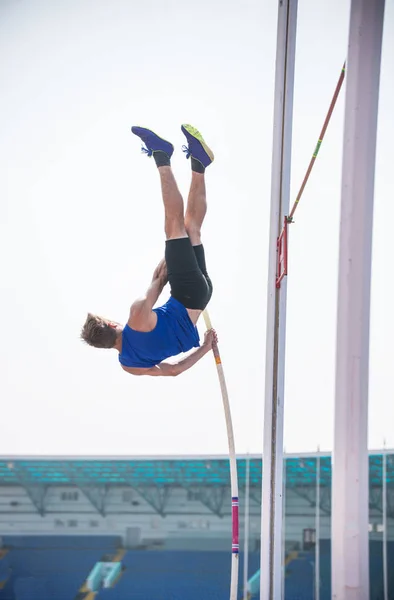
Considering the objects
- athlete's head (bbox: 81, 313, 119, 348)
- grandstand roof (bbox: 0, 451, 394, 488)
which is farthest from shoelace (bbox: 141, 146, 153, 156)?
grandstand roof (bbox: 0, 451, 394, 488)

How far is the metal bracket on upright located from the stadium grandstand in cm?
1040

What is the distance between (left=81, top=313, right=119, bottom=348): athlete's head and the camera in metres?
3.69

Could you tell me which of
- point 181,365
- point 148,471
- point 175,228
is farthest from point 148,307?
point 148,471

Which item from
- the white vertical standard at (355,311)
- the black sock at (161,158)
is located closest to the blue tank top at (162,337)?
the black sock at (161,158)

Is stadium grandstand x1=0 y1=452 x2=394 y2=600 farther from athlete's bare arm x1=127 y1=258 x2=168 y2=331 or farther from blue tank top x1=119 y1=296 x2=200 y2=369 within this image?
athlete's bare arm x1=127 y1=258 x2=168 y2=331

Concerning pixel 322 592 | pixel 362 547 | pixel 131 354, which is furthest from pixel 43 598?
pixel 362 547

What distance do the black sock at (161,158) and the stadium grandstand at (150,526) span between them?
10964mm

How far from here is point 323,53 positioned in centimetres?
429

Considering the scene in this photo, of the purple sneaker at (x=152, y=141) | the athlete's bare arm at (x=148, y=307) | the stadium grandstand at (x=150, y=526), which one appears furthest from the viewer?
the stadium grandstand at (x=150, y=526)

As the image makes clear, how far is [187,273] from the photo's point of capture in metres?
3.66

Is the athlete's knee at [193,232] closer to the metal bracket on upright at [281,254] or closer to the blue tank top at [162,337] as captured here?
the blue tank top at [162,337]

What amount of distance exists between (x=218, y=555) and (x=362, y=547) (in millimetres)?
14372

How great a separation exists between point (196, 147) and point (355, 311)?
206 centimetres

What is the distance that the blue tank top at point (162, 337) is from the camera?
374 cm
